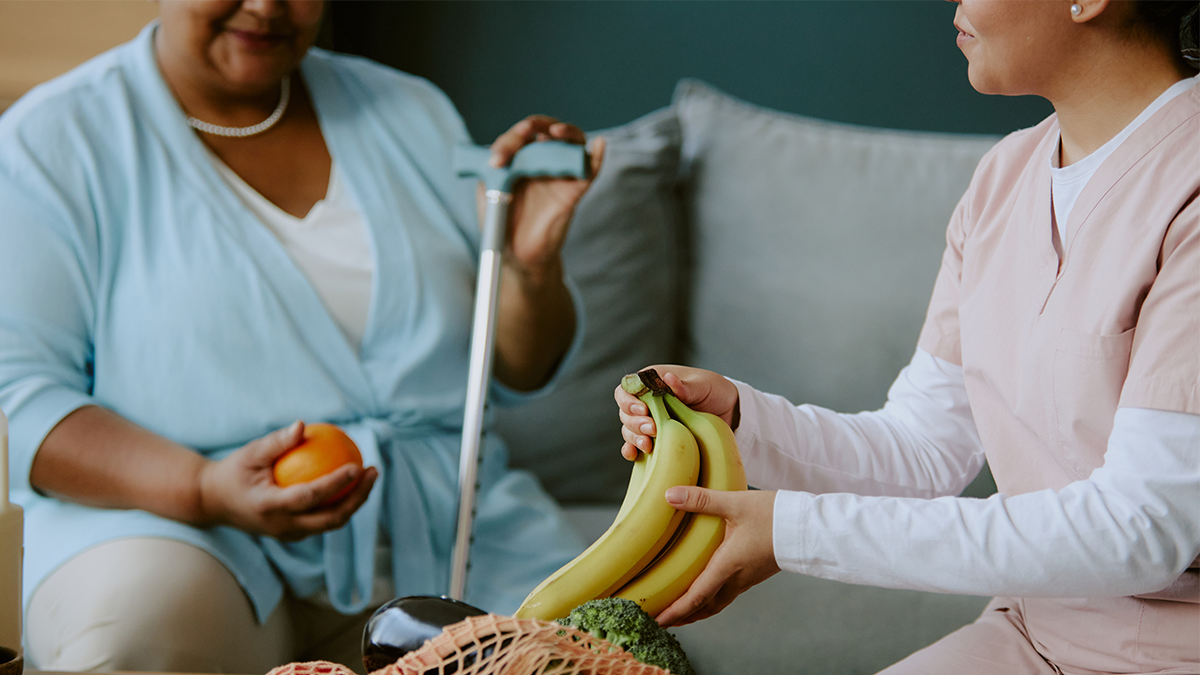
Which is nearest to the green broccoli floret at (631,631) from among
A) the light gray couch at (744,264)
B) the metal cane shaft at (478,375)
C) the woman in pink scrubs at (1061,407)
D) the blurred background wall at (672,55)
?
the woman in pink scrubs at (1061,407)

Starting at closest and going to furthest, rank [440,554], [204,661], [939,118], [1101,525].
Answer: [1101,525] → [204,661] → [440,554] → [939,118]

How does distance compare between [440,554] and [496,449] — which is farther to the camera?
[496,449]

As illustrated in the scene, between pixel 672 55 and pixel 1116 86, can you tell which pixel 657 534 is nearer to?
pixel 1116 86

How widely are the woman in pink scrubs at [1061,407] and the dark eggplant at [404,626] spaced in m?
0.22

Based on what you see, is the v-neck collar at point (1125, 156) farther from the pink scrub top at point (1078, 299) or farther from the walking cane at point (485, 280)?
the walking cane at point (485, 280)

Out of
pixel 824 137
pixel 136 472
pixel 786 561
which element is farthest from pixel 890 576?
pixel 824 137

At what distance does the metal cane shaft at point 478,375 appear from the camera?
4.59 feet

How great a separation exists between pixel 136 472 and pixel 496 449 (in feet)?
1.98

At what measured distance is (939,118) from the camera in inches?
83.8

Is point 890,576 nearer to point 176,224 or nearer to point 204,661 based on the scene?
point 204,661

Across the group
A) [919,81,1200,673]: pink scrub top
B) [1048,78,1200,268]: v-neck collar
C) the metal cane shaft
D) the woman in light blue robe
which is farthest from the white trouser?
[1048,78,1200,268]: v-neck collar

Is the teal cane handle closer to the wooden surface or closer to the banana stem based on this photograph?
the banana stem

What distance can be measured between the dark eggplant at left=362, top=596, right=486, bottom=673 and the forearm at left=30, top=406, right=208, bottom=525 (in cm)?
68

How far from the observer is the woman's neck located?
84 cm
